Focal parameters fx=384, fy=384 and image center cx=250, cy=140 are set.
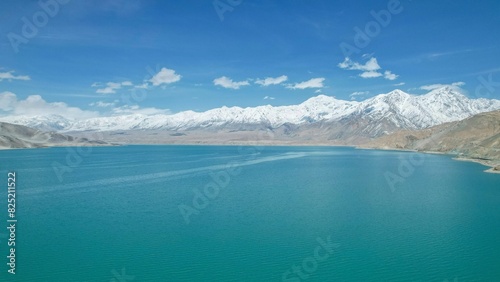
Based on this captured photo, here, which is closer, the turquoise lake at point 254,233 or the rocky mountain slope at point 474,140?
the turquoise lake at point 254,233

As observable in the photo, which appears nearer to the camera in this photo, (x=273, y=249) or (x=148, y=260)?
(x=148, y=260)

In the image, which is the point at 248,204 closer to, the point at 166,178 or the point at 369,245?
the point at 369,245

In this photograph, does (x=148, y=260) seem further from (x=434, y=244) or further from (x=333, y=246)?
(x=434, y=244)

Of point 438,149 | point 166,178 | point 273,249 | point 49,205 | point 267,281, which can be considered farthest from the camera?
point 438,149

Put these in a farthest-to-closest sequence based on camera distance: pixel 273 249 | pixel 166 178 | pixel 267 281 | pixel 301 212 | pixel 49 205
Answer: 1. pixel 166 178
2. pixel 49 205
3. pixel 301 212
4. pixel 273 249
5. pixel 267 281

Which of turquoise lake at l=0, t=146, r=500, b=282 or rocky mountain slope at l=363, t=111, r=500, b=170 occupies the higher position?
rocky mountain slope at l=363, t=111, r=500, b=170

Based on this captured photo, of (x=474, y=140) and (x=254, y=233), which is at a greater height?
(x=474, y=140)

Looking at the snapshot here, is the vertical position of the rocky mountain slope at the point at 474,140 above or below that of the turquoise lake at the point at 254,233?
above

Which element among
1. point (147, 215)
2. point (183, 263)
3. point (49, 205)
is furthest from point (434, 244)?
point (49, 205)

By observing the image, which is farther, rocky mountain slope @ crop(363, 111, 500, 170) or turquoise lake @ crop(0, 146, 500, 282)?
rocky mountain slope @ crop(363, 111, 500, 170)

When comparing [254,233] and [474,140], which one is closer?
[254,233]
